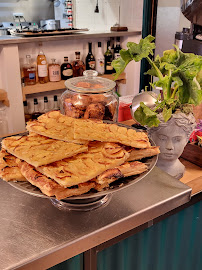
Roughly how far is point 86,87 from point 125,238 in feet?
1.91

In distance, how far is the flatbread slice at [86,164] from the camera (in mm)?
722

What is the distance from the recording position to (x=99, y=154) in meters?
0.84

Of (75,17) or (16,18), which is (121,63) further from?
(16,18)

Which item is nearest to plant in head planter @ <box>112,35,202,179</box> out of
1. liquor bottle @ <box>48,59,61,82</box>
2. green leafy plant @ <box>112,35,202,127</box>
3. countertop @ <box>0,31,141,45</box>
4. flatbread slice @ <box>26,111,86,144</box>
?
green leafy plant @ <box>112,35,202,127</box>

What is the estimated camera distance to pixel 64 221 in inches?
32.4

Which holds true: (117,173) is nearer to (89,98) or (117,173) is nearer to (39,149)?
(39,149)

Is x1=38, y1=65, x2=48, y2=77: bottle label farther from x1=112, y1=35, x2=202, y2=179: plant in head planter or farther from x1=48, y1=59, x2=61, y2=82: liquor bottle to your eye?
x1=112, y1=35, x2=202, y2=179: plant in head planter

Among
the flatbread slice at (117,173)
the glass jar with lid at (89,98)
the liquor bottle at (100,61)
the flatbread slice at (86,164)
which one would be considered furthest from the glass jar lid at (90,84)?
the liquor bottle at (100,61)

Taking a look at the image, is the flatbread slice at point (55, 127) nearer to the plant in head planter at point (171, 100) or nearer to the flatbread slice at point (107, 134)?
the flatbread slice at point (107, 134)

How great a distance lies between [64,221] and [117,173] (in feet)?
0.67

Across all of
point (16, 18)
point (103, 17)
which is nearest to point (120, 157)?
point (103, 17)

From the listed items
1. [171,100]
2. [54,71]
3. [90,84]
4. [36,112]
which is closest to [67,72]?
[54,71]

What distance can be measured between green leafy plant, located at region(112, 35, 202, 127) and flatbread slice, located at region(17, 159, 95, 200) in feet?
1.30

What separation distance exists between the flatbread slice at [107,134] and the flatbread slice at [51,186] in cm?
16
